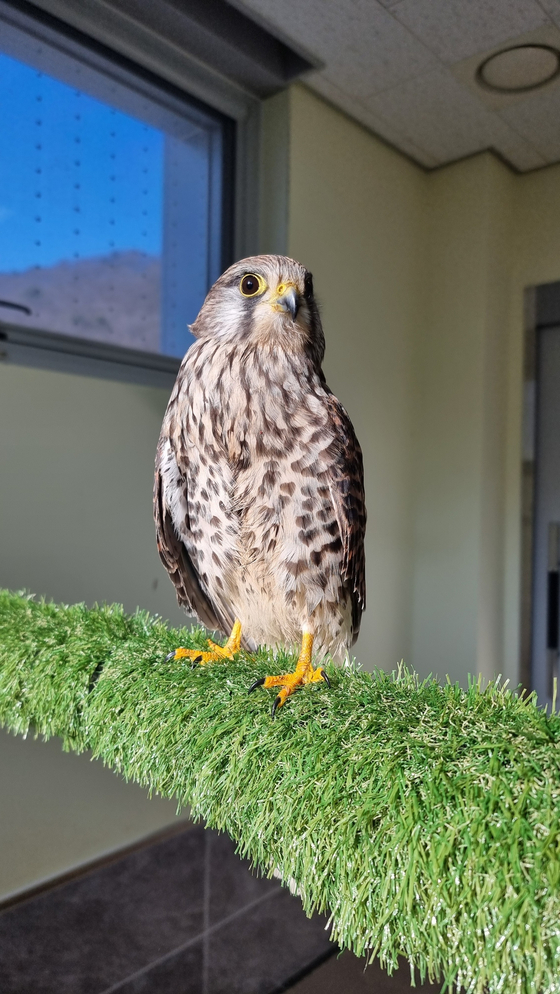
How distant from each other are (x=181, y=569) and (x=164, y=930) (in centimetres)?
Answer: 101

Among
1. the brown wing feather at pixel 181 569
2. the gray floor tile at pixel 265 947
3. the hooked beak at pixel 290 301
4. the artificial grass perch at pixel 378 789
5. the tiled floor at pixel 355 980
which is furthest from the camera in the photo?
the gray floor tile at pixel 265 947

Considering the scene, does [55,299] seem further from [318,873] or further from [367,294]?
[318,873]

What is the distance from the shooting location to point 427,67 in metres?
2.01

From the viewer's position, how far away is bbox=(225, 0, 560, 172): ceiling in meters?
1.78

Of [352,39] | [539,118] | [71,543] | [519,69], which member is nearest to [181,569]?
[71,543]

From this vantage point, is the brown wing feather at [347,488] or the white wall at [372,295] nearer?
the brown wing feather at [347,488]

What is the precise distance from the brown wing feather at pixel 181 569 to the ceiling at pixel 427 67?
1.58 m

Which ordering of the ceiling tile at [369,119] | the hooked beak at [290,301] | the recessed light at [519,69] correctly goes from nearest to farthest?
the hooked beak at [290,301]
the recessed light at [519,69]
the ceiling tile at [369,119]

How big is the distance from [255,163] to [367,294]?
0.62 meters

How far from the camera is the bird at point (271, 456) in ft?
3.16

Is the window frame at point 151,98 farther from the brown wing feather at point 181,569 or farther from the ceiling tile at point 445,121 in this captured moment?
the brown wing feather at point 181,569

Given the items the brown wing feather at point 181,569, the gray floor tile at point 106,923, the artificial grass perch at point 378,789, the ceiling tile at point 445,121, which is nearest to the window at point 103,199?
the ceiling tile at point 445,121

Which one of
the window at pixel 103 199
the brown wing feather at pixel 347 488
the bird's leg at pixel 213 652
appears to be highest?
the window at pixel 103 199

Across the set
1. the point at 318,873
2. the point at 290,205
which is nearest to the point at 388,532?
the point at 290,205
